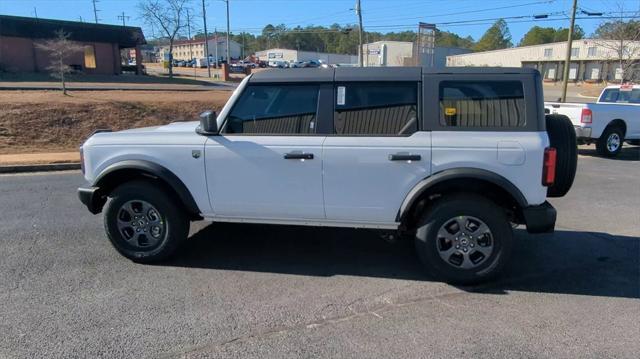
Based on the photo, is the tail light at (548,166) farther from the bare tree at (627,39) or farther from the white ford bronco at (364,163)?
the bare tree at (627,39)

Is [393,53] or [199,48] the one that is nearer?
[393,53]

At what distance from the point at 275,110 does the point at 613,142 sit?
1109cm

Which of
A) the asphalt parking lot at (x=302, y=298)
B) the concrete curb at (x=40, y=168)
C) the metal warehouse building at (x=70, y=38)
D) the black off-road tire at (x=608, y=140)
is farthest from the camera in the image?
the metal warehouse building at (x=70, y=38)

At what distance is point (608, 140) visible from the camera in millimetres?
12164

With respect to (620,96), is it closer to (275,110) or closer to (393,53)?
(275,110)

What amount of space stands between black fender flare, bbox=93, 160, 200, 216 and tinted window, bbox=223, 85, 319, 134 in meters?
0.66

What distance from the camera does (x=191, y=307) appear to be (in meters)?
3.76

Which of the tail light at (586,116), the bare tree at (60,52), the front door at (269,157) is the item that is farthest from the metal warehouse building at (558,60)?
the front door at (269,157)

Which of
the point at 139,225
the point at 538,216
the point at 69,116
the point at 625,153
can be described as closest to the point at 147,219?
the point at 139,225

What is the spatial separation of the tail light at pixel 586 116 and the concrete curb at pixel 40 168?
1184 centimetres

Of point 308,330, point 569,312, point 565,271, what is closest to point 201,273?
point 308,330

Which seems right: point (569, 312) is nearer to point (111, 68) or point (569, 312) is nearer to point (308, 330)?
point (308, 330)

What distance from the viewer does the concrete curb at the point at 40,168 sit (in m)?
9.71

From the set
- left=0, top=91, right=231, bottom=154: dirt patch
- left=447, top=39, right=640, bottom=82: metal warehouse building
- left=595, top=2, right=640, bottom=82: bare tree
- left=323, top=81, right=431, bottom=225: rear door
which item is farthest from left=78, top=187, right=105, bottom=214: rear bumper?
left=447, top=39, right=640, bottom=82: metal warehouse building
